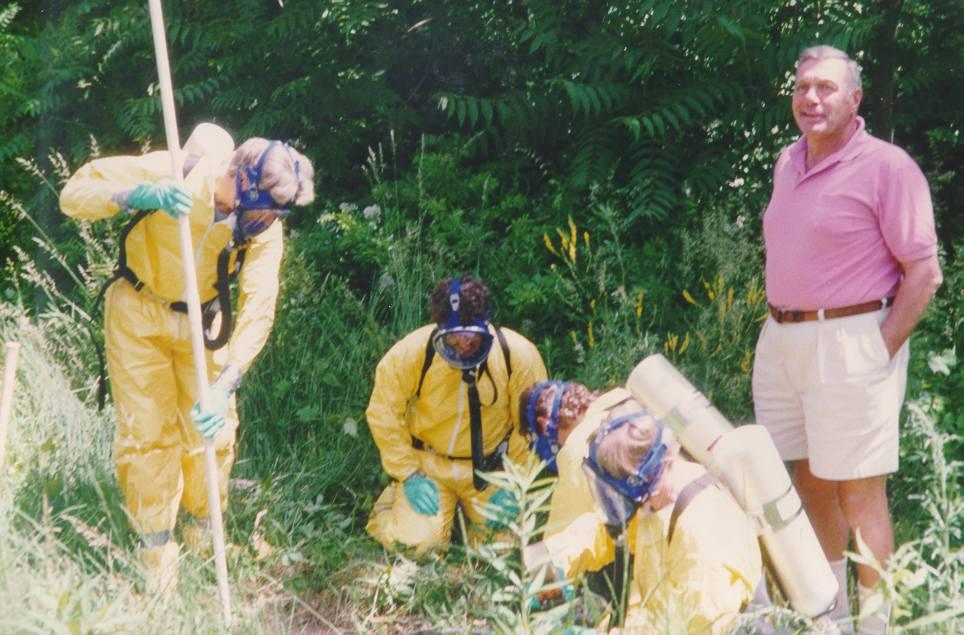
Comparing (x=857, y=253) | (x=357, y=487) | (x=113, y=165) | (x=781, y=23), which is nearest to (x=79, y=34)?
(x=113, y=165)

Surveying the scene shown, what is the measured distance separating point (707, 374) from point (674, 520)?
1.87 m

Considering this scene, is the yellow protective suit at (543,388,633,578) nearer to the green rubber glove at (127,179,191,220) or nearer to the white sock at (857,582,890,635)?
the white sock at (857,582,890,635)

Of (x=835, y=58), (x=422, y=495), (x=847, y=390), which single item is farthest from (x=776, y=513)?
(x=422, y=495)

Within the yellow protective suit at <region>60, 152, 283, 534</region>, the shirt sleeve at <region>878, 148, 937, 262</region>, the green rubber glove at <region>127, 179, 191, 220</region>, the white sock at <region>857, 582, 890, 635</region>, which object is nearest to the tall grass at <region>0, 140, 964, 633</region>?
the white sock at <region>857, 582, 890, 635</region>

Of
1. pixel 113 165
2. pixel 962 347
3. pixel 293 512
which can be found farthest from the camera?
pixel 962 347

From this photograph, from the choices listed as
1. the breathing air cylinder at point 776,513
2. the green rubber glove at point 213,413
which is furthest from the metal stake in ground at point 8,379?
the breathing air cylinder at point 776,513

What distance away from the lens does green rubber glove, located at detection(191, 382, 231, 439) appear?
3.58 metres

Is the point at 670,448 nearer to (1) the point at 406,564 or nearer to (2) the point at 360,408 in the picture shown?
(1) the point at 406,564

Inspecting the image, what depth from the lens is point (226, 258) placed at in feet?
12.8

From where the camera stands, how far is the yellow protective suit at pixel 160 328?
12.6 ft

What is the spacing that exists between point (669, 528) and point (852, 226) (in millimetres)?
1153

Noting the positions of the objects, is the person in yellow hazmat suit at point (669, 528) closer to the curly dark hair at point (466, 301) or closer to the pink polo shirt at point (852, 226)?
the pink polo shirt at point (852, 226)

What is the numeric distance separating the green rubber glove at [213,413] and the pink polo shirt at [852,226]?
1.95 m

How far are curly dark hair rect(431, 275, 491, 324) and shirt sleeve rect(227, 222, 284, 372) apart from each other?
2.05 feet
